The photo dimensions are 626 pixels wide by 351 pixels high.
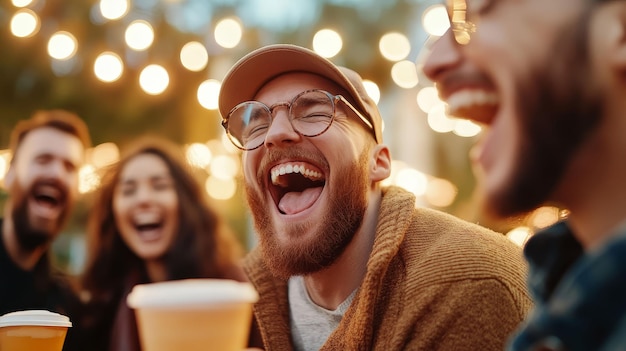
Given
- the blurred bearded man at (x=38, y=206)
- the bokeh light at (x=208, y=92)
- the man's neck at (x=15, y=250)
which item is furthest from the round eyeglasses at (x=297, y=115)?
the bokeh light at (x=208, y=92)

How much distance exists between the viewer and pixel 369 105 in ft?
6.82

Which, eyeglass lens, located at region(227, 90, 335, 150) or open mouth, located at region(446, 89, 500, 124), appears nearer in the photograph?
open mouth, located at region(446, 89, 500, 124)

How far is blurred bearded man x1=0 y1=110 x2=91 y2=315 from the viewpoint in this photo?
10.3ft

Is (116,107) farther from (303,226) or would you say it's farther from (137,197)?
(303,226)

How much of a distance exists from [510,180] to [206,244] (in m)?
2.37

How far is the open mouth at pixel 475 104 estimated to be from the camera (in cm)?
94

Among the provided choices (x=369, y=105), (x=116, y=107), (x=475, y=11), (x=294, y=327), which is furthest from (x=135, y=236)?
(x=475, y=11)

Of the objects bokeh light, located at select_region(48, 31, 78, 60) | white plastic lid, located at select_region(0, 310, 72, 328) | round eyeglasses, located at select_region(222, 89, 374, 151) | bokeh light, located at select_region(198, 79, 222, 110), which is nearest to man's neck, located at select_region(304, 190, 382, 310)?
round eyeglasses, located at select_region(222, 89, 374, 151)

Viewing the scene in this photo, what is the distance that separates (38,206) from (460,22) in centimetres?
285

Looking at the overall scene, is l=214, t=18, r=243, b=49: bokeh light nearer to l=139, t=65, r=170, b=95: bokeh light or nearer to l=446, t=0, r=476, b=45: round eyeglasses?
l=139, t=65, r=170, b=95: bokeh light

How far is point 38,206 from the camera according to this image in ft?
10.7

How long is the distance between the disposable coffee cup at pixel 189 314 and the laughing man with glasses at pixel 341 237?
608 mm

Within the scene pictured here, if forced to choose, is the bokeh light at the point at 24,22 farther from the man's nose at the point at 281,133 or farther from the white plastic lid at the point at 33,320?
the white plastic lid at the point at 33,320

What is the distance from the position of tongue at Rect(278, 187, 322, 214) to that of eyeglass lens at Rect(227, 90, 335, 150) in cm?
18
